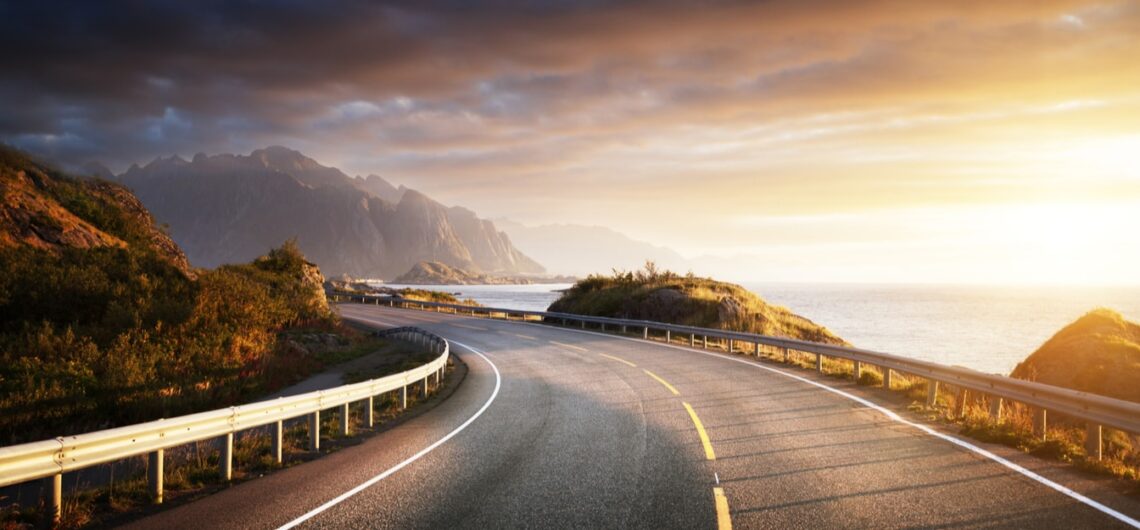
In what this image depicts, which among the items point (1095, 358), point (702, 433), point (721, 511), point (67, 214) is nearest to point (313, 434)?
point (702, 433)

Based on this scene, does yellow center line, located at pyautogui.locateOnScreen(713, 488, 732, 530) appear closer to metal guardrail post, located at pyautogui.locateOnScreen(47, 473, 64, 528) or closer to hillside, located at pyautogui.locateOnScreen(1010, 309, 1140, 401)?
metal guardrail post, located at pyautogui.locateOnScreen(47, 473, 64, 528)

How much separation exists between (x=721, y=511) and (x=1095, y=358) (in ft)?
48.6

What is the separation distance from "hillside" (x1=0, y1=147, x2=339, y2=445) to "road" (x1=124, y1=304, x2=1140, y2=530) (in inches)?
292

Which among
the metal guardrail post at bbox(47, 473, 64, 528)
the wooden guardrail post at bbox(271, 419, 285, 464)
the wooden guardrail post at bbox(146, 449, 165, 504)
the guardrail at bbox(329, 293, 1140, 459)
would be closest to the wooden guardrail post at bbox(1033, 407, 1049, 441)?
the guardrail at bbox(329, 293, 1140, 459)

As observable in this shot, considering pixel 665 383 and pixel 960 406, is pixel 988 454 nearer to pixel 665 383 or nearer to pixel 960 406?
pixel 960 406

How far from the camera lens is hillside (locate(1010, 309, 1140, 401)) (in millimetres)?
14148

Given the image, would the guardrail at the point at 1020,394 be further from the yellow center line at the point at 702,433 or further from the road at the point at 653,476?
the yellow center line at the point at 702,433

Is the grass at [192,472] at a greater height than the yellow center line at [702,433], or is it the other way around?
the yellow center line at [702,433]

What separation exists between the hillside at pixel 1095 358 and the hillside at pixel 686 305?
13.4 m

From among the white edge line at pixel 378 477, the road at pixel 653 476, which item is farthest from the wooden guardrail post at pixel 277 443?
the white edge line at pixel 378 477

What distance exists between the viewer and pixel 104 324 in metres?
16.6

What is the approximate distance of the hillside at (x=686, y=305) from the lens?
101 ft

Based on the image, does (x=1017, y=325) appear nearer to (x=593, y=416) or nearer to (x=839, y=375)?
(x=839, y=375)

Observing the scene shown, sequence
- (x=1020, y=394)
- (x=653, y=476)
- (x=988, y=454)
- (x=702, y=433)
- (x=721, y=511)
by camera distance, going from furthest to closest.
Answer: (x=1020, y=394) → (x=702, y=433) → (x=988, y=454) → (x=653, y=476) → (x=721, y=511)
